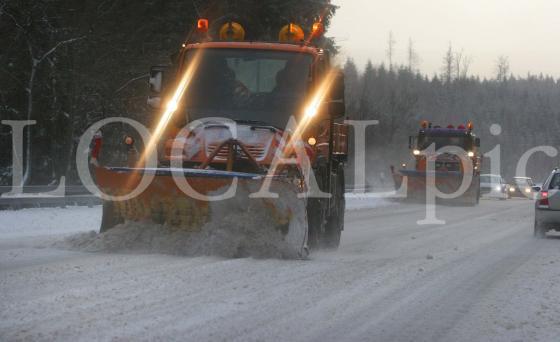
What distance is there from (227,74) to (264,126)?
41.7 inches

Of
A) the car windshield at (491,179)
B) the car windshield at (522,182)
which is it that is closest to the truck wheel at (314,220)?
the car windshield at (491,179)

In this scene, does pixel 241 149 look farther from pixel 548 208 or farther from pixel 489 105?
pixel 489 105

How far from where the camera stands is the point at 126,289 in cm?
702

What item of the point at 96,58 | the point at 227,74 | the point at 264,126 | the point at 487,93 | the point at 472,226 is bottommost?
the point at 472,226

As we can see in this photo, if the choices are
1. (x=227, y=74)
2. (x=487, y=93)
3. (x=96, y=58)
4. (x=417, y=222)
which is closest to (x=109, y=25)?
(x=96, y=58)

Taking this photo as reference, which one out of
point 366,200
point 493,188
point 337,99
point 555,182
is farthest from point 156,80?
point 493,188

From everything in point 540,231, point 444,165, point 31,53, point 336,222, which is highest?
point 31,53

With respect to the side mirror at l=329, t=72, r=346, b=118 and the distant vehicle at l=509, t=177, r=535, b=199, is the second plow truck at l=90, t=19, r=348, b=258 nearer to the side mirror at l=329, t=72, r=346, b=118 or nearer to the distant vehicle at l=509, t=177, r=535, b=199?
the side mirror at l=329, t=72, r=346, b=118

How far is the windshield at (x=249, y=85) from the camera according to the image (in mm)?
10461

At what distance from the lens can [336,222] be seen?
12133 mm

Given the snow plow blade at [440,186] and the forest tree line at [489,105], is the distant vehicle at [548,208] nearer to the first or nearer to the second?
the snow plow blade at [440,186]

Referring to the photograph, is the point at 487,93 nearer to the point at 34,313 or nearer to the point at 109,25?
the point at 109,25

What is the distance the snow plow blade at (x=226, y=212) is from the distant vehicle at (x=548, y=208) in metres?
8.13

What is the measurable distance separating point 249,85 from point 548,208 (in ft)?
26.7
